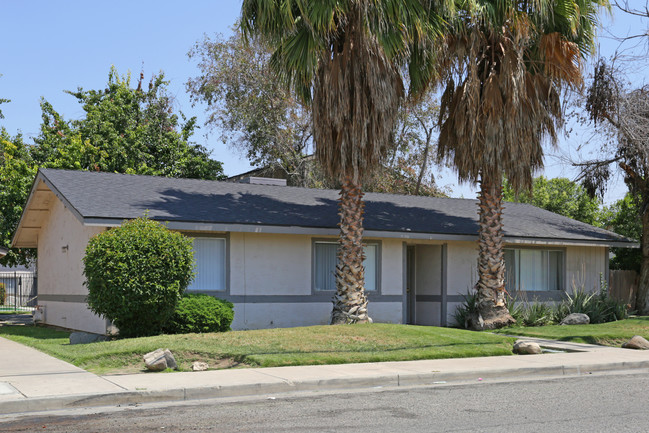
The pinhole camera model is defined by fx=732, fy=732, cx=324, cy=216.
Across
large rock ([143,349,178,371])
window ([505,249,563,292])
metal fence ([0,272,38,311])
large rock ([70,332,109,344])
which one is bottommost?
metal fence ([0,272,38,311])

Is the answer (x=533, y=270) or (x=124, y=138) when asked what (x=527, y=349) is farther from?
(x=124, y=138)

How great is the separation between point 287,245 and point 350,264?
246 centimetres

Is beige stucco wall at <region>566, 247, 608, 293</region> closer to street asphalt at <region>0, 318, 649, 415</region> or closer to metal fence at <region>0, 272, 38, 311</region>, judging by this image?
street asphalt at <region>0, 318, 649, 415</region>

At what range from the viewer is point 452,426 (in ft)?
26.5

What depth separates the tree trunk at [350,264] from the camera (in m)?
18.0

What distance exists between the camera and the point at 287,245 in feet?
65.1

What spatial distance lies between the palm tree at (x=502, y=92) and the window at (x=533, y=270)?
3.52m

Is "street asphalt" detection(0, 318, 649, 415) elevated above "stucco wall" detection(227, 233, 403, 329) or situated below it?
below

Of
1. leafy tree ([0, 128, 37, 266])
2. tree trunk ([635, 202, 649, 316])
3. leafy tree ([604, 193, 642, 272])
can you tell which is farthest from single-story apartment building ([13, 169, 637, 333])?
leafy tree ([604, 193, 642, 272])

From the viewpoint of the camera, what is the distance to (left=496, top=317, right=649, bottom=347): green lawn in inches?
695

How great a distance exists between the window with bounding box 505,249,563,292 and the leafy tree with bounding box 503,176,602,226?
47.4 feet

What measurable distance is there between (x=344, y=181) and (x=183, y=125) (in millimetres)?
16977

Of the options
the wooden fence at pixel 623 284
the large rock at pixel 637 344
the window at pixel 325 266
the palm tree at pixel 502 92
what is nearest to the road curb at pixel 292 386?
the large rock at pixel 637 344

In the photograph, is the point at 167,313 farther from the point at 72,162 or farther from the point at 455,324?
the point at 72,162
